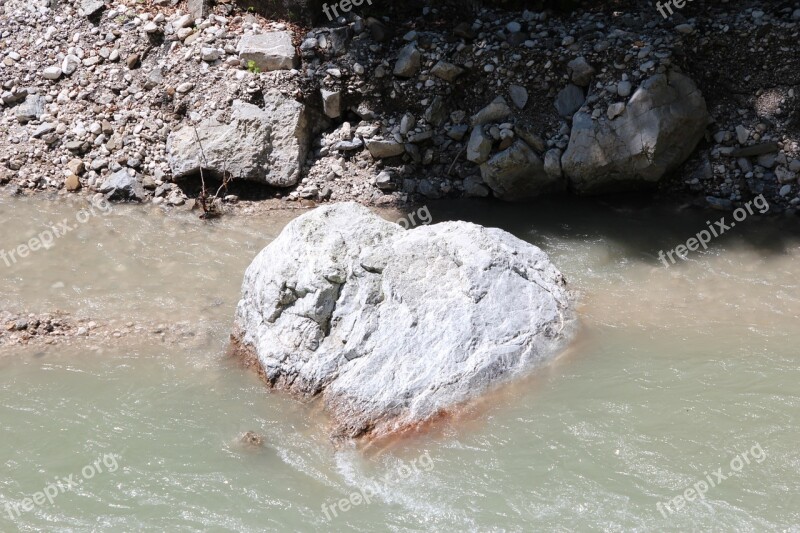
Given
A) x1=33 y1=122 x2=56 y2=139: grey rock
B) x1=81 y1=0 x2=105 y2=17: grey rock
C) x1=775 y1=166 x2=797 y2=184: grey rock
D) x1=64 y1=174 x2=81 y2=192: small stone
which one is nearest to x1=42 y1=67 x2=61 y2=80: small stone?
x1=33 y1=122 x2=56 y2=139: grey rock

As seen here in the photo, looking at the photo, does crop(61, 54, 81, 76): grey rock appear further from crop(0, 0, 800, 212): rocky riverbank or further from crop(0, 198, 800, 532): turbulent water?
crop(0, 198, 800, 532): turbulent water

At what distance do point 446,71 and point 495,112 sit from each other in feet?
2.46

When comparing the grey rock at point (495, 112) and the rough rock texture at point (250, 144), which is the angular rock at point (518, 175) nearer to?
the grey rock at point (495, 112)

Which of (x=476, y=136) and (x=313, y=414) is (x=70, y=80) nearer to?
(x=476, y=136)

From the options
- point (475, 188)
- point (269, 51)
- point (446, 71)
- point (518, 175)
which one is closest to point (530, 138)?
point (518, 175)

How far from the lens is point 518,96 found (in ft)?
27.4

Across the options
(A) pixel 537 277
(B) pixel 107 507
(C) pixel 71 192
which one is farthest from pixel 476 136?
(B) pixel 107 507

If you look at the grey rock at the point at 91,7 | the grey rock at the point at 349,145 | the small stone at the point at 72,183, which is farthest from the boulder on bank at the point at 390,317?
the grey rock at the point at 91,7

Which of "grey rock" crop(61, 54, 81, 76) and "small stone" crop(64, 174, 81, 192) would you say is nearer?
"small stone" crop(64, 174, 81, 192)

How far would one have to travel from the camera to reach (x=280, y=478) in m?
4.73

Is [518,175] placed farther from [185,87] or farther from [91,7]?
[91,7]

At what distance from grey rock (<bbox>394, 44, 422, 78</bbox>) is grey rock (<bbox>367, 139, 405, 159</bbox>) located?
82cm

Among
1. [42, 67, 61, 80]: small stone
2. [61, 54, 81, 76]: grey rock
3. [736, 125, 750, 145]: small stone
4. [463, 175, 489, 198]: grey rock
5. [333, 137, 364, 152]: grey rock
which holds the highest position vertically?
[736, 125, 750, 145]: small stone

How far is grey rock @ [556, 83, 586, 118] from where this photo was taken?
8203mm
